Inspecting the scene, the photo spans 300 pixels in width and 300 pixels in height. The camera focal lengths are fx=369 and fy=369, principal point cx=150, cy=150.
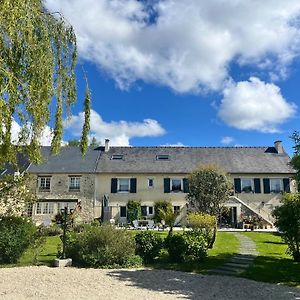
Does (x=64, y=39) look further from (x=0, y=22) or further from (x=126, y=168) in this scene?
(x=126, y=168)

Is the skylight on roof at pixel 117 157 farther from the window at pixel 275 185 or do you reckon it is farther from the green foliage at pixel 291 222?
the green foliage at pixel 291 222

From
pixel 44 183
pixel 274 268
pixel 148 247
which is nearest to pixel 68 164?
pixel 44 183

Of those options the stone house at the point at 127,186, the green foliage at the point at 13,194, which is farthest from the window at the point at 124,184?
the green foliage at the point at 13,194

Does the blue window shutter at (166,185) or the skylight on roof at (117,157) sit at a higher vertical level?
the skylight on roof at (117,157)

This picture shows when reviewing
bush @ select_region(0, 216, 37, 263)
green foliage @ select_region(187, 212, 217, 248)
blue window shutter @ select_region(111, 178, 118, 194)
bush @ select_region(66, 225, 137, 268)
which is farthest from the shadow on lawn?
blue window shutter @ select_region(111, 178, 118, 194)

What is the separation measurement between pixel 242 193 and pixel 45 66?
2704 centimetres

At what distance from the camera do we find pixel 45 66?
317 inches

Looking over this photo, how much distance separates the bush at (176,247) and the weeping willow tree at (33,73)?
6536mm

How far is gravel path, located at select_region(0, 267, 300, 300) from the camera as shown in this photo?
9219mm

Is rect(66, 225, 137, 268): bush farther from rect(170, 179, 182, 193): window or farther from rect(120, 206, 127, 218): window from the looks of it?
rect(170, 179, 182, 193): window

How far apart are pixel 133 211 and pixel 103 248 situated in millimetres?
18563

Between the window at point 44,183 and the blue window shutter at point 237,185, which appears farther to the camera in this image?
the blue window shutter at point 237,185

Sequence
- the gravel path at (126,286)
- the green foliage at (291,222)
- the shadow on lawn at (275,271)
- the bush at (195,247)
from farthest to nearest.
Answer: the bush at (195,247), the green foliage at (291,222), the shadow on lawn at (275,271), the gravel path at (126,286)

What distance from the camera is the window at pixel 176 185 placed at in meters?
32.3
